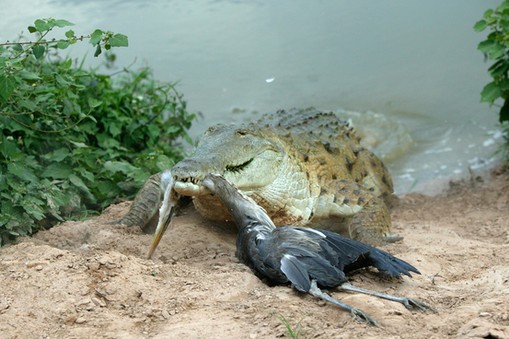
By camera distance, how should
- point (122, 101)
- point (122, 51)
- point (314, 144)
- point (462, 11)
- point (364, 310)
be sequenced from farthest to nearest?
point (462, 11) < point (122, 51) < point (122, 101) < point (314, 144) < point (364, 310)

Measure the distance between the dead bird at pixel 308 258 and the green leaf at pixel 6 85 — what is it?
65.7 inches

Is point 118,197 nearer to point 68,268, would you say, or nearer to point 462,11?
point 68,268

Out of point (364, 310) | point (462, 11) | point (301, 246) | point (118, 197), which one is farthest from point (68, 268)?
point (462, 11)

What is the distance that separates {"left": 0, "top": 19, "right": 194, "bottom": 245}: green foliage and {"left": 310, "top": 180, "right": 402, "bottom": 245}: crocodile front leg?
1.36 meters

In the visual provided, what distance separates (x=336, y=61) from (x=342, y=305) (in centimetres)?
728

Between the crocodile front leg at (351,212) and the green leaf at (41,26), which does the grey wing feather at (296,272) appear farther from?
the green leaf at (41,26)

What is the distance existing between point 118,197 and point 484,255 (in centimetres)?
285

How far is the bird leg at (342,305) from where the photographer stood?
342 centimetres

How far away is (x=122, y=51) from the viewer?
10406 millimetres

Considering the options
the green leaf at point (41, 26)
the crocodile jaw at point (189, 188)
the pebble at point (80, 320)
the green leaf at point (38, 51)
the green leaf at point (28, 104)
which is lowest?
the pebble at point (80, 320)

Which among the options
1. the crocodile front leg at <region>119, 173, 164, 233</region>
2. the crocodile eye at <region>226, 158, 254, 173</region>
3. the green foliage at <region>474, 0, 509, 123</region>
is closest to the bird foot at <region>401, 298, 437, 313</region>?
the crocodile eye at <region>226, 158, 254, 173</region>

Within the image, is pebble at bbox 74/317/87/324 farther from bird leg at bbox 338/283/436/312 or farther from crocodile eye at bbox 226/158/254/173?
crocodile eye at bbox 226/158/254/173

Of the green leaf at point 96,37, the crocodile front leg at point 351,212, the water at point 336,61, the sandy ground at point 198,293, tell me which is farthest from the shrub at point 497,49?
the green leaf at point 96,37

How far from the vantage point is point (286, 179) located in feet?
18.5
